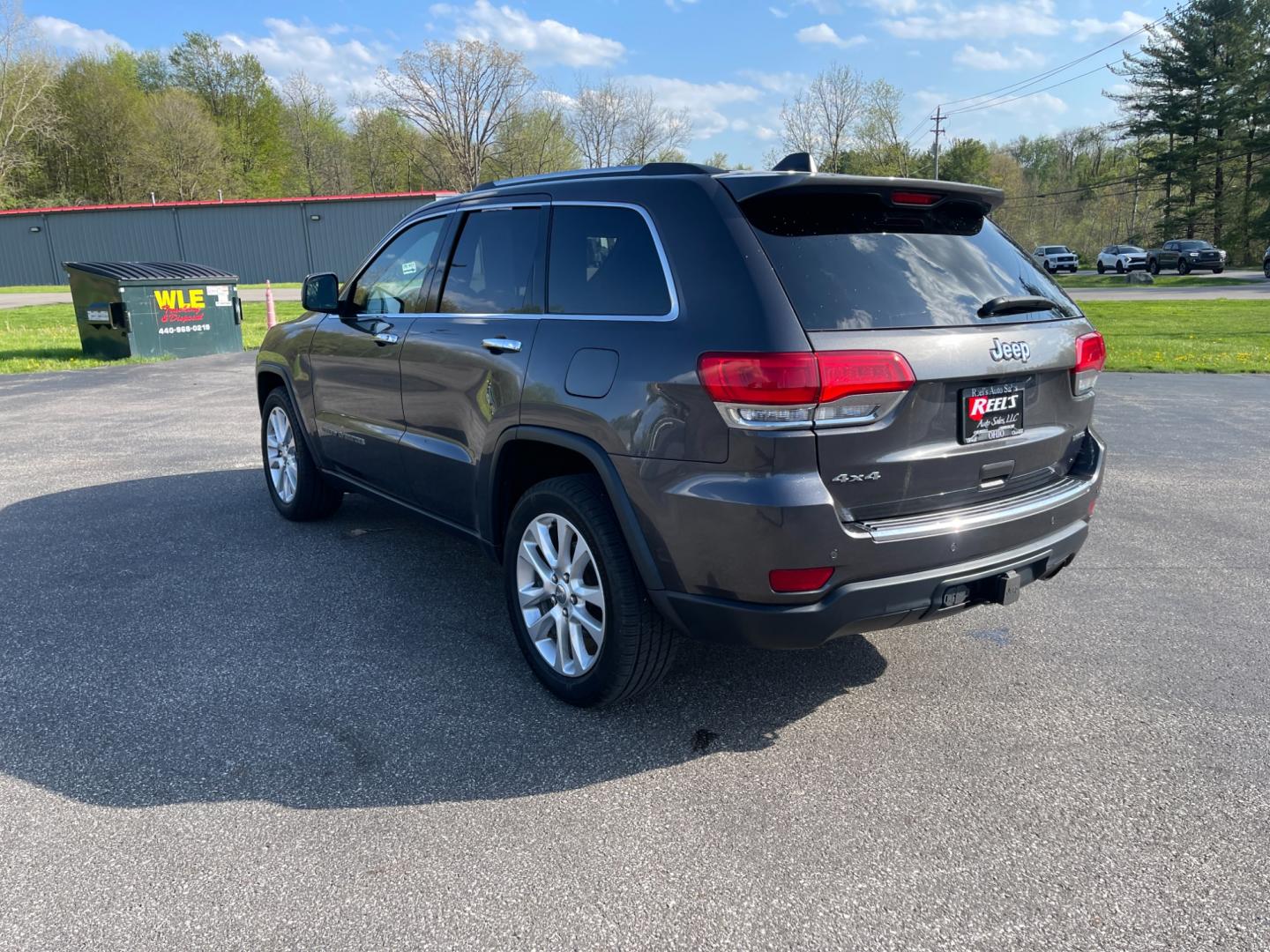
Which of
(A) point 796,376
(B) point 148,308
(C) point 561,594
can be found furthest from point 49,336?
(A) point 796,376

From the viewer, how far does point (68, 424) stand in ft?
29.8

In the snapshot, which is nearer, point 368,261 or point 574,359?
point 574,359

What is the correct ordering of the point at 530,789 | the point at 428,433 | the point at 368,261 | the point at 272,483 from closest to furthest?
1. the point at 530,789
2. the point at 428,433
3. the point at 368,261
4. the point at 272,483

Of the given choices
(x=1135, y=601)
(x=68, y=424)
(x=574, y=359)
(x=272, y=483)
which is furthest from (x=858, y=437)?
(x=68, y=424)

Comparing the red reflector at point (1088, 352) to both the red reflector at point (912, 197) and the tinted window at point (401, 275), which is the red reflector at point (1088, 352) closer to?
the red reflector at point (912, 197)

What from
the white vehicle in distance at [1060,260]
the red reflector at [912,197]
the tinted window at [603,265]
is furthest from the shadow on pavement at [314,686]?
the white vehicle in distance at [1060,260]

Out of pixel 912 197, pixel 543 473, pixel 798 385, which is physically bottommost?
pixel 543 473

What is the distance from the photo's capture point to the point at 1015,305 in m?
3.16

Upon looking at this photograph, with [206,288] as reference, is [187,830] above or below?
below

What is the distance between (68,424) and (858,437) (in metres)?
8.83

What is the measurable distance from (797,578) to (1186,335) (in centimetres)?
1774

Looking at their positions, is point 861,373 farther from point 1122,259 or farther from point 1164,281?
→ point 1122,259

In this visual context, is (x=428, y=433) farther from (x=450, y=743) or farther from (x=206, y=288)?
(x=206, y=288)

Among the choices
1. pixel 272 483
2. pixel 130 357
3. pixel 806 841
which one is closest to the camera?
pixel 806 841
